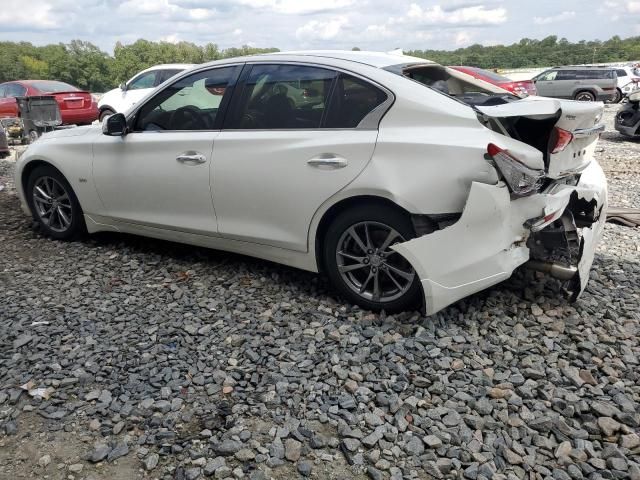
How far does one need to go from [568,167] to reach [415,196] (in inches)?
41.7

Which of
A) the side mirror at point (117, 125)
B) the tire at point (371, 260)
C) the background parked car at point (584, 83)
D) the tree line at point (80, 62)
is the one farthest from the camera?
the tree line at point (80, 62)

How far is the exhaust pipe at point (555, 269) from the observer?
11.4ft

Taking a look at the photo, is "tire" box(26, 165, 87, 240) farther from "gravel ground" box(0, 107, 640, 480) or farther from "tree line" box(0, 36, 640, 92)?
"tree line" box(0, 36, 640, 92)

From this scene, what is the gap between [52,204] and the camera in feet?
17.2

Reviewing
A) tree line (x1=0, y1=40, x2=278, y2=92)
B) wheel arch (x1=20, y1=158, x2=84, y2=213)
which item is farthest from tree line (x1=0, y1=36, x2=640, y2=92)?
wheel arch (x1=20, y1=158, x2=84, y2=213)

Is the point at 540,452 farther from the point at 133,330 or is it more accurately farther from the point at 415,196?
the point at 133,330

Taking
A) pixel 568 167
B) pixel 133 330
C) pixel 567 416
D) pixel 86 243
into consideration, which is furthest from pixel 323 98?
pixel 86 243

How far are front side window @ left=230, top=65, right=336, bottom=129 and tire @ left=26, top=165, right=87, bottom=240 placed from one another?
2.04 m

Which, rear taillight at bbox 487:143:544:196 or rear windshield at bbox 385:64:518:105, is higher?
rear windshield at bbox 385:64:518:105

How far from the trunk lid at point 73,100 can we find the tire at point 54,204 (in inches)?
376

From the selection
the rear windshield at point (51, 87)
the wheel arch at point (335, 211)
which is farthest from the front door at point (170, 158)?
the rear windshield at point (51, 87)

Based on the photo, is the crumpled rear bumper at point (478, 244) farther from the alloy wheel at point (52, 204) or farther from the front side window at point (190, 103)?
the alloy wheel at point (52, 204)

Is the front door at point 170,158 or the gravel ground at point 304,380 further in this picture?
the front door at point 170,158

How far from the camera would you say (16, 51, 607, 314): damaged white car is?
10.5 feet
